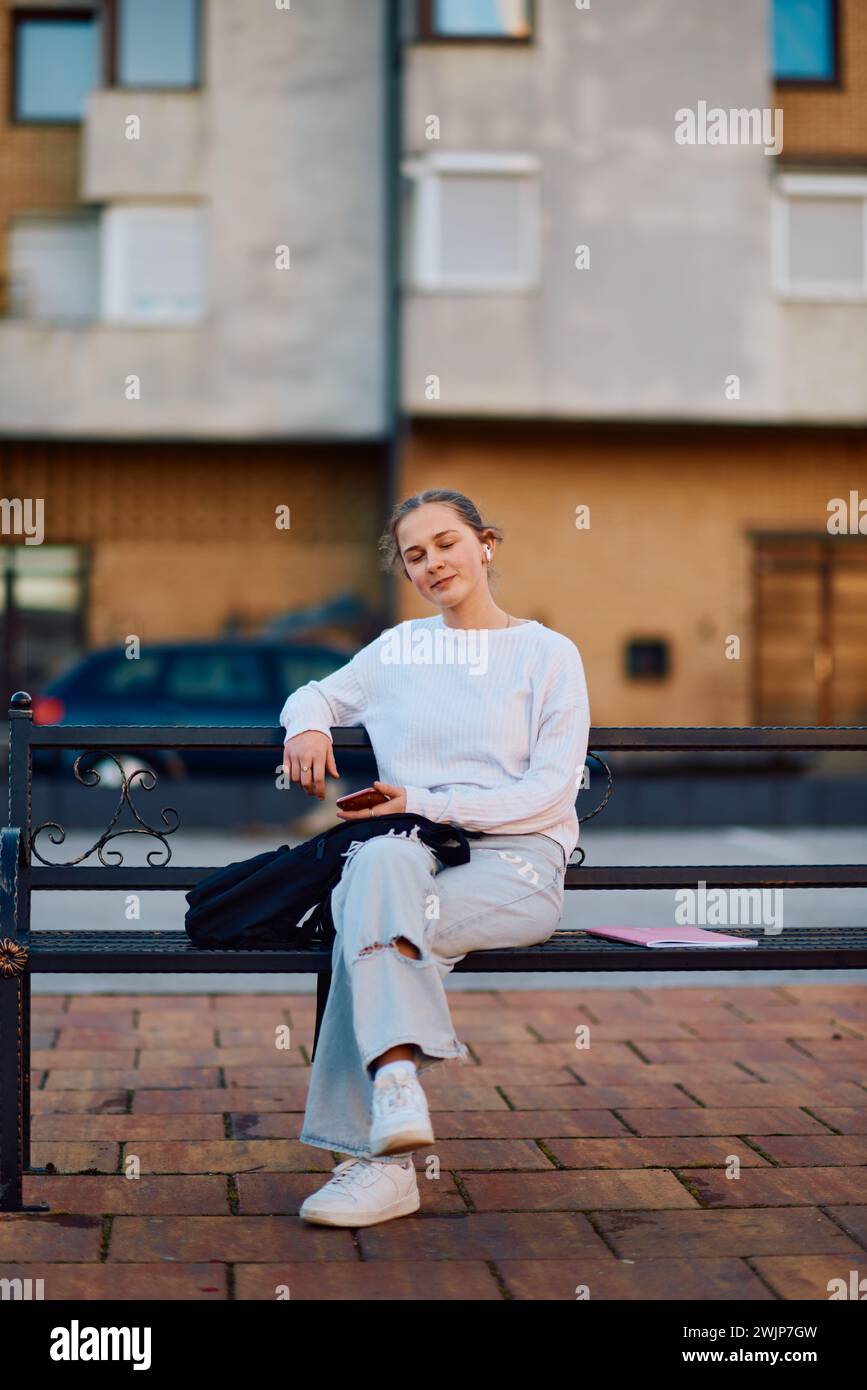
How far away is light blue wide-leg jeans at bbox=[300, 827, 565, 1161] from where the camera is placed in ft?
10.9

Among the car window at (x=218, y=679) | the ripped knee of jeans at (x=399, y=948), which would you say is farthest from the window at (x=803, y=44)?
the ripped knee of jeans at (x=399, y=948)

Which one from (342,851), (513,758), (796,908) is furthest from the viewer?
(796,908)

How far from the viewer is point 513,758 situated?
389cm

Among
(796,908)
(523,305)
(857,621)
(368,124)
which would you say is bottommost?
(796,908)

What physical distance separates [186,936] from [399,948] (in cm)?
69

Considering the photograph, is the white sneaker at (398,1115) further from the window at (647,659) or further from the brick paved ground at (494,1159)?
the window at (647,659)

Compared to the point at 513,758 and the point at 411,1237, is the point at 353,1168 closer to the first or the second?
the point at 411,1237

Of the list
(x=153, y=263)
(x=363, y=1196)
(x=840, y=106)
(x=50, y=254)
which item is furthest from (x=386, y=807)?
(x=840, y=106)

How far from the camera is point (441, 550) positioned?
13.0ft

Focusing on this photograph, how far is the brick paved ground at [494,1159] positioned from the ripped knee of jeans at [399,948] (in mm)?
564

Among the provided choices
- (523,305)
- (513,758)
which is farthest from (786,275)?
(513,758)

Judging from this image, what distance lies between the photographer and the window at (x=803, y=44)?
785 inches

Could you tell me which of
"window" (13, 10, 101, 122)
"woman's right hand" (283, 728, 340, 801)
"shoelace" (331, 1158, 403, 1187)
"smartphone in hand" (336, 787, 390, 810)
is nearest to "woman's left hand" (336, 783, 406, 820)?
"smartphone in hand" (336, 787, 390, 810)
